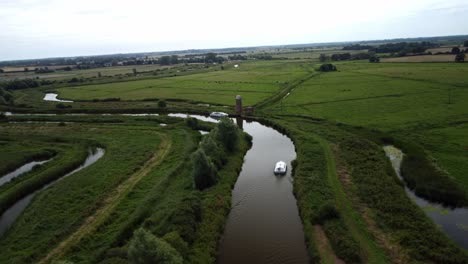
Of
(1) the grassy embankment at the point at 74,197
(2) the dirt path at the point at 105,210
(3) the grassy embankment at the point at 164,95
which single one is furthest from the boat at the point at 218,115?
(2) the dirt path at the point at 105,210

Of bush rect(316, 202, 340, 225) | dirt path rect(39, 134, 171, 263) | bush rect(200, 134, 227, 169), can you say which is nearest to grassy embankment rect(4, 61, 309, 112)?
bush rect(200, 134, 227, 169)

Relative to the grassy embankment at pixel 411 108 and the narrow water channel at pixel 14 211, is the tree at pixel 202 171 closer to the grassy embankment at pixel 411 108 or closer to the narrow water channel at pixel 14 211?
the narrow water channel at pixel 14 211

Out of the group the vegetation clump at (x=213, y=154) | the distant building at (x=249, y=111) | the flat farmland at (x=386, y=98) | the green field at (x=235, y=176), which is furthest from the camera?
the distant building at (x=249, y=111)

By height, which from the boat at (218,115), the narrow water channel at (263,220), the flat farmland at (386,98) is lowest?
the narrow water channel at (263,220)

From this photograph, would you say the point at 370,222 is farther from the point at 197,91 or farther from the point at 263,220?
the point at 197,91

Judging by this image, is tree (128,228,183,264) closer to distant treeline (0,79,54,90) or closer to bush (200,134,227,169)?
bush (200,134,227,169)

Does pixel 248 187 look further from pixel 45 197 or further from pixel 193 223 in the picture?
pixel 45 197
